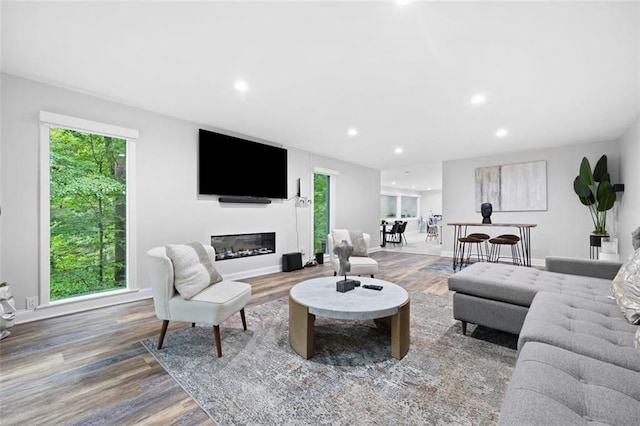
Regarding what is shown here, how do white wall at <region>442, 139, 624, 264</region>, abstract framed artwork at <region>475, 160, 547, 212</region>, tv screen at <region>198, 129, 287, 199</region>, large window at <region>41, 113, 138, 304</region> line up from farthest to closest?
1. abstract framed artwork at <region>475, 160, 547, 212</region>
2. white wall at <region>442, 139, 624, 264</region>
3. tv screen at <region>198, 129, 287, 199</region>
4. large window at <region>41, 113, 138, 304</region>

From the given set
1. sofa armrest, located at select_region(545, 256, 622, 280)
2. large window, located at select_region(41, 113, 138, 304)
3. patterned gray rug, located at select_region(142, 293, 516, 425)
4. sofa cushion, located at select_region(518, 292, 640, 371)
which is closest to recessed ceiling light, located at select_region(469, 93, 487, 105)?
sofa armrest, located at select_region(545, 256, 622, 280)

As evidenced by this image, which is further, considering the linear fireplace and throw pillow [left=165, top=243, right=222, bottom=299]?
the linear fireplace

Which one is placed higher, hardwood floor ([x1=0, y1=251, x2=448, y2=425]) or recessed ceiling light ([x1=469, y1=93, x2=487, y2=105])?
recessed ceiling light ([x1=469, y1=93, x2=487, y2=105])

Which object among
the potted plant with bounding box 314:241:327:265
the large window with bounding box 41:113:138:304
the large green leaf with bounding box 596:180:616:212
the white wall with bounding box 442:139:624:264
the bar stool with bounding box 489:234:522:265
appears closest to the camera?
the large window with bounding box 41:113:138:304

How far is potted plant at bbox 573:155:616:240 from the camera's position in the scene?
180 inches

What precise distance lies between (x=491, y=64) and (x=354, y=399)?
290 cm

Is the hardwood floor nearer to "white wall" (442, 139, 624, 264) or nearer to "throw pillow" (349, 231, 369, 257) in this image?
"throw pillow" (349, 231, 369, 257)

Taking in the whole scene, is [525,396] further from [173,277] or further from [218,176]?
[218,176]

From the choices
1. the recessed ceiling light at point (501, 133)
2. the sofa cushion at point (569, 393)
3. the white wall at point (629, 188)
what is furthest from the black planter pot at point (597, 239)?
the sofa cushion at point (569, 393)

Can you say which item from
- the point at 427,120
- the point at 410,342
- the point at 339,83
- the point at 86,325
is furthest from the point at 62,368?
the point at 427,120

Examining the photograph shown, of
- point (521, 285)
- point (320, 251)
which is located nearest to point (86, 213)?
point (320, 251)

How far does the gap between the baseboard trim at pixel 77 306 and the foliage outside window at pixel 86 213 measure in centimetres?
14

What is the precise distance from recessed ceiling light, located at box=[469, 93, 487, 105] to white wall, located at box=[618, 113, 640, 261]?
8.27 ft

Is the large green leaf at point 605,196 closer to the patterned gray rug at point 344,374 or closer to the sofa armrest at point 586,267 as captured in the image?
the sofa armrest at point 586,267
